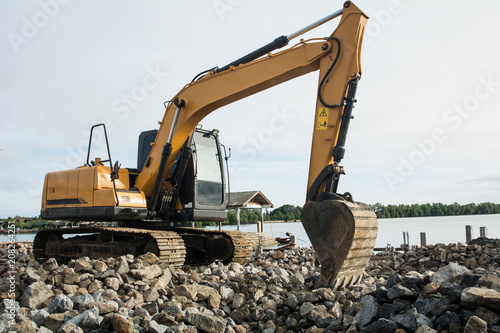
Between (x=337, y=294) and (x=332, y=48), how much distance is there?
3.53 meters

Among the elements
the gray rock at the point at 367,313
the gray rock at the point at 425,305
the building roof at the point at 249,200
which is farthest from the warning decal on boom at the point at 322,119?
the building roof at the point at 249,200

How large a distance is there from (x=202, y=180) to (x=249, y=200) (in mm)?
13498

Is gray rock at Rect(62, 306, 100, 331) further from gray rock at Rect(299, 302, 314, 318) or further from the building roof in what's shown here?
the building roof

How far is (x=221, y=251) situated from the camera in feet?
29.0

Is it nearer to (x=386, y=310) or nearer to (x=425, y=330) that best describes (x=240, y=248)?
(x=386, y=310)

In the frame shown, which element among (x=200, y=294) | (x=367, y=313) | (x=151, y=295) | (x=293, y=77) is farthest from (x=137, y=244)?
(x=367, y=313)

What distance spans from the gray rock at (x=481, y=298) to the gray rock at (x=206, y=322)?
212 cm

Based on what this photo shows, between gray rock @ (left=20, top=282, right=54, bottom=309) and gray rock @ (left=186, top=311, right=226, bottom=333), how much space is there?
6.63 feet

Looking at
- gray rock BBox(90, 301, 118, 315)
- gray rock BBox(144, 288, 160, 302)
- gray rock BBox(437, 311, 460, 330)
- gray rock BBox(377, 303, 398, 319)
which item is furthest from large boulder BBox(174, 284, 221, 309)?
gray rock BBox(437, 311, 460, 330)

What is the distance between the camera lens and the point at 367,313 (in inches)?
142

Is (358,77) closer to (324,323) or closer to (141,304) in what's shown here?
(324,323)

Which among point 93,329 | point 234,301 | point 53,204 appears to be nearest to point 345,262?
point 234,301

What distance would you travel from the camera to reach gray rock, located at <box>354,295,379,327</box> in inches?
139

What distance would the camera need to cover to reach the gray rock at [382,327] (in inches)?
128
